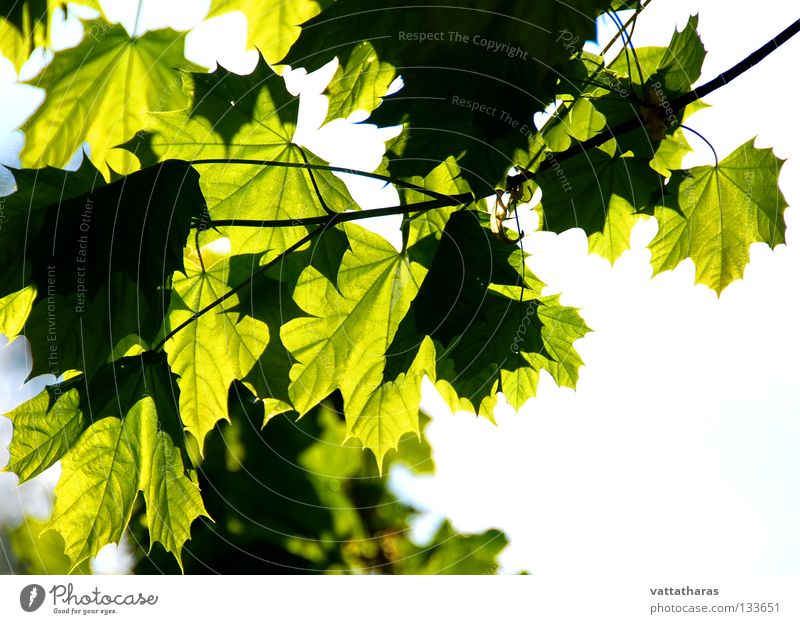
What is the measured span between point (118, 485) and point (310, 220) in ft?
0.88

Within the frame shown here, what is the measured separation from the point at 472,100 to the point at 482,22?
0.17 feet

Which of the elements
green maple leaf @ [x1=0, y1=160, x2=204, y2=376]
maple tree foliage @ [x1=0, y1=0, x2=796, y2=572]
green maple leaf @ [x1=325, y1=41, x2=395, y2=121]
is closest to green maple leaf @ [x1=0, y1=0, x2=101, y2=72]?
maple tree foliage @ [x1=0, y1=0, x2=796, y2=572]

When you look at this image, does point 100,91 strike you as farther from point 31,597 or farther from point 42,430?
point 31,597

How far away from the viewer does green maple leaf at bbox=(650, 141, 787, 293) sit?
1.81 ft

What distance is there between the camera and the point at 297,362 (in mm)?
550

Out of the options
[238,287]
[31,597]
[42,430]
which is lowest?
[31,597]

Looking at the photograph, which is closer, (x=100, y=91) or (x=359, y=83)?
(x=359, y=83)

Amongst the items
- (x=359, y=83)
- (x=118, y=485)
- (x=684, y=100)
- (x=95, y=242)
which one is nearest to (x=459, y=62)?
(x=359, y=83)

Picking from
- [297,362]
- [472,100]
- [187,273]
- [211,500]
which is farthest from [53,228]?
[211,500]

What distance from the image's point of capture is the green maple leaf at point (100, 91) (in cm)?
55

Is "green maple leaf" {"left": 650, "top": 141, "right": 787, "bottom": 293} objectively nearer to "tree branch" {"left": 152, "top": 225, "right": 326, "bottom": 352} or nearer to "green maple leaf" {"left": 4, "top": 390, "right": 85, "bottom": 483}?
"tree branch" {"left": 152, "top": 225, "right": 326, "bottom": 352}

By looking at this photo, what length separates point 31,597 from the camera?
54 centimetres

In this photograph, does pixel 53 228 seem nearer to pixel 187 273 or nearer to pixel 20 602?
pixel 187 273

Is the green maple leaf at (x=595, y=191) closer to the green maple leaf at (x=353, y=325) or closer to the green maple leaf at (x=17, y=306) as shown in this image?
the green maple leaf at (x=353, y=325)
